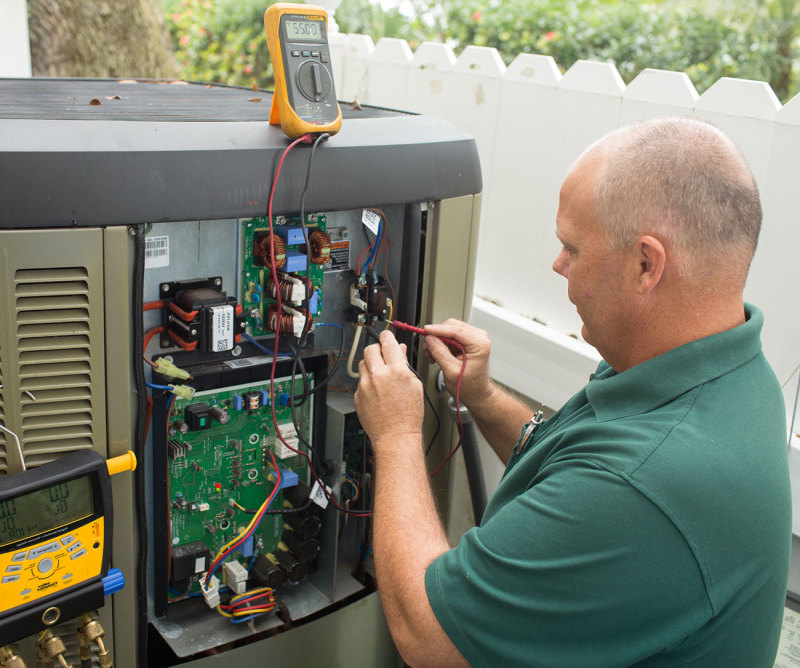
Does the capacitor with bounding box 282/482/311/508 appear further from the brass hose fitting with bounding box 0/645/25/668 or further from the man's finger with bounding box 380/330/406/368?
the brass hose fitting with bounding box 0/645/25/668

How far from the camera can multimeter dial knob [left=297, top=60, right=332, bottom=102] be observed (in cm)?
144

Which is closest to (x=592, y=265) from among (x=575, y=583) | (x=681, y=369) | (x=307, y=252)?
(x=681, y=369)

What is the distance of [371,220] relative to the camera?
179cm

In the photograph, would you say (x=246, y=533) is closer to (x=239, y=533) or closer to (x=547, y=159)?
(x=239, y=533)

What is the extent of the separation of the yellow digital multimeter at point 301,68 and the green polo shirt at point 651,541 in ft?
2.36

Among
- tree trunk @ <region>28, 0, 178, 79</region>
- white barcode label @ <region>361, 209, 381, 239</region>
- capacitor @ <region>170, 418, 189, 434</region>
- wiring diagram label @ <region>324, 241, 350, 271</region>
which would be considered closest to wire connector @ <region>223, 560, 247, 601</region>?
capacitor @ <region>170, 418, 189, 434</region>

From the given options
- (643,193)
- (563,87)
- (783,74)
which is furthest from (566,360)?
(783,74)

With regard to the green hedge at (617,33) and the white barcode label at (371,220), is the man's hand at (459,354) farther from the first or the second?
the green hedge at (617,33)

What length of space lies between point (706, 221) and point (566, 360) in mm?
1448

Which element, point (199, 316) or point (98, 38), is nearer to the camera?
point (199, 316)

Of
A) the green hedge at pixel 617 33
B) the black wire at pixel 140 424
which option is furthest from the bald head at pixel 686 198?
the green hedge at pixel 617 33

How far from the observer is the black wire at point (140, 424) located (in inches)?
53.5

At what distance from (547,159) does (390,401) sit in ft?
4.98

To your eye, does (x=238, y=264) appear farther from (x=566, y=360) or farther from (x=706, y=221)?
(x=566, y=360)
